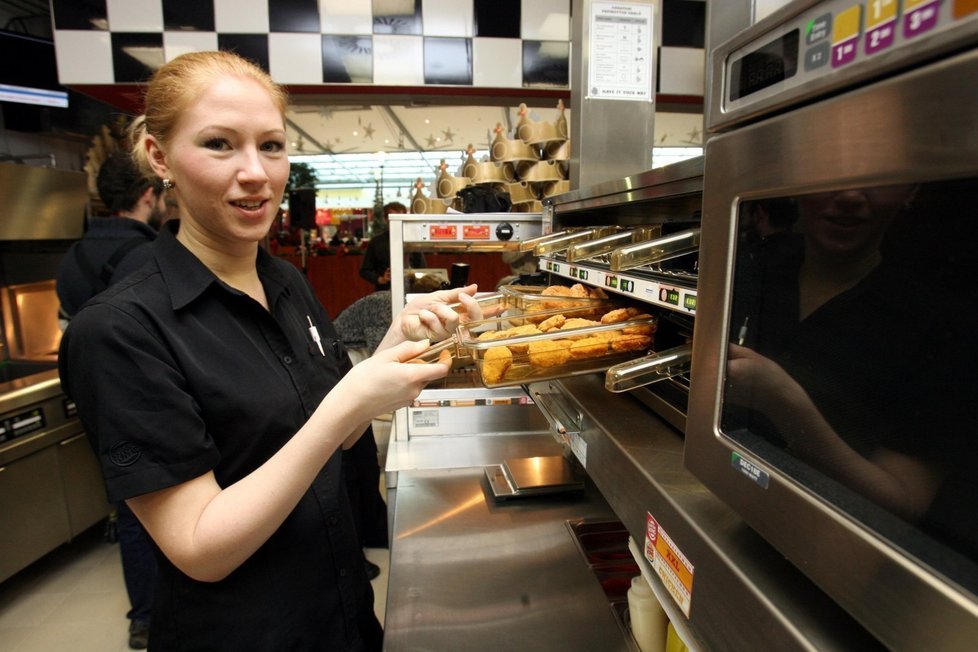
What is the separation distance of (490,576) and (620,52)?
1726 millimetres

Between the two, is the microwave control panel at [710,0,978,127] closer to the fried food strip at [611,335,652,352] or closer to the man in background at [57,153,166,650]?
the fried food strip at [611,335,652,352]

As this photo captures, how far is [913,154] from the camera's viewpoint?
0.34m

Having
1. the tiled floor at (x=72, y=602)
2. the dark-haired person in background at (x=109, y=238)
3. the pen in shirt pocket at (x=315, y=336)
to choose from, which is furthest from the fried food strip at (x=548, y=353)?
the dark-haired person in background at (x=109, y=238)

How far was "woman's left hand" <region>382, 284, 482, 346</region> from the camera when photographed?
1.21 meters

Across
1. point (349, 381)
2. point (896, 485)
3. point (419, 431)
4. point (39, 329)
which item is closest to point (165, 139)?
point (349, 381)

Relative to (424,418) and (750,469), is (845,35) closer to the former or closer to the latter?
(750,469)

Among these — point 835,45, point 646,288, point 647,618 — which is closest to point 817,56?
point 835,45

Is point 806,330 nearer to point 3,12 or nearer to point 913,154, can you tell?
point 913,154

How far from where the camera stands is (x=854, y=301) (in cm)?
44

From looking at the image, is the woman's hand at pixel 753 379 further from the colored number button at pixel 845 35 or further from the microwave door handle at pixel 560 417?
the microwave door handle at pixel 560 417

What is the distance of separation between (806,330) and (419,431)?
1.81 m

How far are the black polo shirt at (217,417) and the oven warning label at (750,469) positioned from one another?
836 mm

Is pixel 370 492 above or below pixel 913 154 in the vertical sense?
below

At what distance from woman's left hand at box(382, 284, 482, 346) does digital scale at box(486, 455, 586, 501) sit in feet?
2.33
